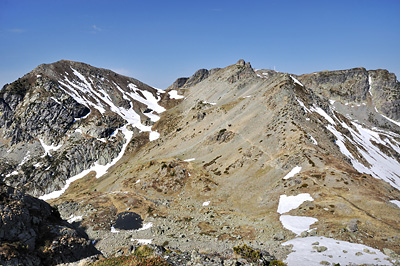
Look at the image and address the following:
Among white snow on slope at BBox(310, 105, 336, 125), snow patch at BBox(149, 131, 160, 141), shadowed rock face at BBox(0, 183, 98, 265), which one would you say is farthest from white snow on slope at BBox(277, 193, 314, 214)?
snow patch at BBox(149, 131, 160, 141)

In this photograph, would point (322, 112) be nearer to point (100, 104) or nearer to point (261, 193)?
point (261, 193)

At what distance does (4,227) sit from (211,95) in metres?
155

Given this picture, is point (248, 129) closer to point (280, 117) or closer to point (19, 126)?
point (280, 117)

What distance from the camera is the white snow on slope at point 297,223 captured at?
37.8m

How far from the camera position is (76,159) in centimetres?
13475

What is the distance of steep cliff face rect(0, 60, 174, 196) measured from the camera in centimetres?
13162

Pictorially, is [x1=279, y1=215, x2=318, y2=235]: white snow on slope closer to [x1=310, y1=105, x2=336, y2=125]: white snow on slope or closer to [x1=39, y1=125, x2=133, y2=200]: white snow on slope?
[x1=310, y1=105, x2=336, y2=125]: white snow on slope

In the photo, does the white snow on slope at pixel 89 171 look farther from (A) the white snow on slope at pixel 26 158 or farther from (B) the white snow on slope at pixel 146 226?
(B) the white snow on slope at pixel 146 226

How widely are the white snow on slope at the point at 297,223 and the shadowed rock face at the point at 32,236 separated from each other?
2908 cm

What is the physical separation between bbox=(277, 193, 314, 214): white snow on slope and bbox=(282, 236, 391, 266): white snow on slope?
14091 mm

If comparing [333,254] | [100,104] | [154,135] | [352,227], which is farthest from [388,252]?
[100,104]

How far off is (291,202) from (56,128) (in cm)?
15227

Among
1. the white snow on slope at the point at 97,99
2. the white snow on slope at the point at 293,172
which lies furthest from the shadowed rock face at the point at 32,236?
the white snow on slope at the point at 97,99

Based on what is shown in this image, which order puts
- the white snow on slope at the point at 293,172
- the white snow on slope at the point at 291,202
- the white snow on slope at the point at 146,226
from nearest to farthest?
the white snow on slope at the point at 291,202, the white snow on slope at the point at 146,226, the white snow on slope at the point at 293,172
